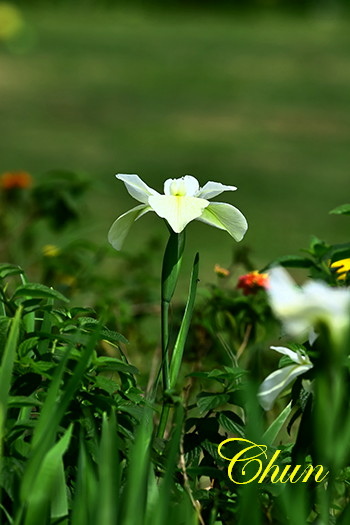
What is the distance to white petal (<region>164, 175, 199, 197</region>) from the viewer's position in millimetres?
1977

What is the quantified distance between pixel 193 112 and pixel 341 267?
7759mm

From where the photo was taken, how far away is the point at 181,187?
6.50 ft

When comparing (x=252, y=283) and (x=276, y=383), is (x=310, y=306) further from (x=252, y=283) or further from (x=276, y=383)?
(x=252, y=283)

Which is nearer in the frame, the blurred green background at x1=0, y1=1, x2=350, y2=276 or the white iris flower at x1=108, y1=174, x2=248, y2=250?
the white iris flower at x1=108, y1=174, x2=248, y2=250

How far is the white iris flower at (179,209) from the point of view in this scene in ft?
6.25

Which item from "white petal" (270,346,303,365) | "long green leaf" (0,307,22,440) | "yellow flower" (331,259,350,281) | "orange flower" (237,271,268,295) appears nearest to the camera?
"long green leaf" (0,307,22,440)

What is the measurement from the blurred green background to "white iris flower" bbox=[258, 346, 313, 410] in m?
2.88

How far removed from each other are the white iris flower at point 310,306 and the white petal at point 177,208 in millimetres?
574

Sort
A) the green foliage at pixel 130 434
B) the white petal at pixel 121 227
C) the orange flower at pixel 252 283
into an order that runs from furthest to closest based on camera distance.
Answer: the orange flower at pixel 252 283
the white petal at pixel 121 227
the green foliage at pixel 130 434

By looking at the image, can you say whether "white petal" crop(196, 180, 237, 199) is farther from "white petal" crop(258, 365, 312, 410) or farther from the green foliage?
"white petal" crop(258, 365, 312, 410)

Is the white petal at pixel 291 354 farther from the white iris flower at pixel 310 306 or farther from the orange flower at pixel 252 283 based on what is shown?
the orange flower at pixel 252 283

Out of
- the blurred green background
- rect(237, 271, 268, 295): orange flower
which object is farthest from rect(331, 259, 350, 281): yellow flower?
the blurred green background

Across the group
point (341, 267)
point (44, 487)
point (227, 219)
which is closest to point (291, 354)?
point (227, 219)

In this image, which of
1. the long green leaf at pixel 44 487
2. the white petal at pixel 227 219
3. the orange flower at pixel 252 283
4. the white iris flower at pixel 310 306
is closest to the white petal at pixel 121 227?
the white petal at pixel 227 219
